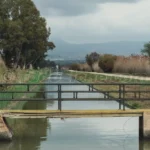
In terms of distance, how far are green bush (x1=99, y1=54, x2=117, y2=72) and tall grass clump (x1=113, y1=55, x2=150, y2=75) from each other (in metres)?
3.00

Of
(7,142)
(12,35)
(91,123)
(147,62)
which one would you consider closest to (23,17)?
(12,35)

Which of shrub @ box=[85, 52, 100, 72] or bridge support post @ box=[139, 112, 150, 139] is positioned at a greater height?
shrub @ box=[85, 52, 100, 72]

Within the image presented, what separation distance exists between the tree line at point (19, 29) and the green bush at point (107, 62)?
2401 cm

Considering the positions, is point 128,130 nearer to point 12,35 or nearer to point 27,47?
point 12,35

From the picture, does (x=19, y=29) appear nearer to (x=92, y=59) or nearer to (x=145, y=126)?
(x=145, y=126)

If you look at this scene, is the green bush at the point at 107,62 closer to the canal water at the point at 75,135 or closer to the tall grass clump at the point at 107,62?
the tall grass clump at the point at 107,62

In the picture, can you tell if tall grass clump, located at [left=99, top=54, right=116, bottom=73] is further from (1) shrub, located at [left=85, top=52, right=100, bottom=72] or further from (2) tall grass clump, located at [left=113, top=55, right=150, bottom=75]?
(1) shrub, located at [left=85, top=52, right=100, bottom=72]

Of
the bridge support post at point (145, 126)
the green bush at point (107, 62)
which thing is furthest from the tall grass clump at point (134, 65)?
the bridge support post at point (145, 126)

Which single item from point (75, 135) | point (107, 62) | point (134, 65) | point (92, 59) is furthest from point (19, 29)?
point (92, 59)

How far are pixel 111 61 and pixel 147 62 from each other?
26.1 meters

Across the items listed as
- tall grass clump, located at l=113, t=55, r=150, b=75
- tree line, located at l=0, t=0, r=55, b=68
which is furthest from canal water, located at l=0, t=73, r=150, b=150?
tall grass clump, located at l=113, t=55, r=150, b=75

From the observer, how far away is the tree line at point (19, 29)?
54.9 metres

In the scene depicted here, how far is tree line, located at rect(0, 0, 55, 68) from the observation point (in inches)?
2162


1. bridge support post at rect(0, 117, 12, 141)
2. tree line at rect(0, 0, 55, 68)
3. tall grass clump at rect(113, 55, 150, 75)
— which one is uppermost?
tree line at rect(0, 0, 55, 68)
